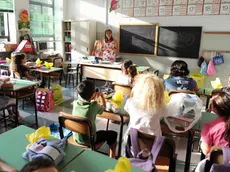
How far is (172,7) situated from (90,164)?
5.41m

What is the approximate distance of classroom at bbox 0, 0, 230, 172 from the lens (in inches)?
55.6

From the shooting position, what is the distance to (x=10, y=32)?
19.9 feet

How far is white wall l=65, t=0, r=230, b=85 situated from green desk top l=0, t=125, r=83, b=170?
503cm

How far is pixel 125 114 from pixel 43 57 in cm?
503

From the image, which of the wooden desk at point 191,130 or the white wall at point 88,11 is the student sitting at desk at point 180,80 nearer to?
the wooden desk at point 191,130

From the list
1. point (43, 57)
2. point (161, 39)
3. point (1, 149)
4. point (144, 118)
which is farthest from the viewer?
point (43, 57)

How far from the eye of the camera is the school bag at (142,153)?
4.65ft

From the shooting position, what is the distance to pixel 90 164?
124 centimetres

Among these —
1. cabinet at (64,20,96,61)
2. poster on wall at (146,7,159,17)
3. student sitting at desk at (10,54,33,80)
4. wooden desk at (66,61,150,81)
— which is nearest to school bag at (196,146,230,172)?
student sitting at desk at (10,54,33,80)

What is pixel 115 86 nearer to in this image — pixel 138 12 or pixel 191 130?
pixel 191 130

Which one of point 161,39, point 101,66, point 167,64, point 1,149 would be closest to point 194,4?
point 161,39

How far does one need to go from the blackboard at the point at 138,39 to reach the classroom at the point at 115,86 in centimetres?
3

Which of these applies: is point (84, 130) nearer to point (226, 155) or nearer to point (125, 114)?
point (125, 114)

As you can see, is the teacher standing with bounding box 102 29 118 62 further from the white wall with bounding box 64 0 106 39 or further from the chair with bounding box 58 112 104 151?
the chair with bounding box 58 112 104 151
